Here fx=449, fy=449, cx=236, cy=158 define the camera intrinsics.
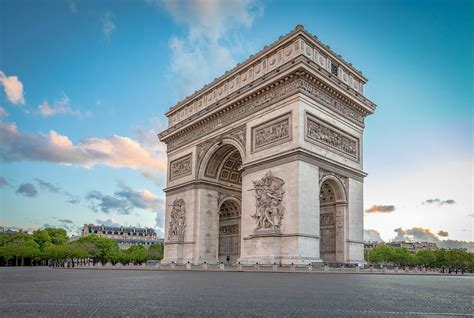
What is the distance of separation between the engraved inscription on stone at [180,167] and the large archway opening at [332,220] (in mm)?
10907

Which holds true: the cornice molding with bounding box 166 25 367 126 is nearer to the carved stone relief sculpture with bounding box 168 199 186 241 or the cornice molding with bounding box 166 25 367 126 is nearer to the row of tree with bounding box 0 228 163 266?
the carved stone relief sculpture with bounding box 168 199 186 241

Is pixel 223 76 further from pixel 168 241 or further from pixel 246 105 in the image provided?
pixel 168 241

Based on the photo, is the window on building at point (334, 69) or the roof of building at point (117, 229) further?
the roof of building at point (117, 229)

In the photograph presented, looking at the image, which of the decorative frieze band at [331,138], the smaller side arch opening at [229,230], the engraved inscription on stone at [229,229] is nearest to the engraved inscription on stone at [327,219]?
the decorative frieze band at [331,138]

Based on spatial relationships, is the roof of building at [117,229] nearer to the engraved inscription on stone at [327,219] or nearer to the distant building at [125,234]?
the distant building at [125,234]

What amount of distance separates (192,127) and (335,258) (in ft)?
47.2

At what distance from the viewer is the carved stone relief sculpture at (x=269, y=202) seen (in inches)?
975

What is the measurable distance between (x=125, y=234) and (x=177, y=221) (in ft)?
309

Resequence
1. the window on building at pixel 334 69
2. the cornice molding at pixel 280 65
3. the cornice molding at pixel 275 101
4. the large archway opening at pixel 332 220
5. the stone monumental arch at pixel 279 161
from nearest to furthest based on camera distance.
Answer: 1. the stone monumental arch at pixel 279 161
2. the cornice molding at pixel 275 101
3. the cornice molding at pixel 280 65
4. the large archway opening at pixel 332 220
5. the window on building at pixel 334 69

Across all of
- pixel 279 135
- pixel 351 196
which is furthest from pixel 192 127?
pixel 351 196

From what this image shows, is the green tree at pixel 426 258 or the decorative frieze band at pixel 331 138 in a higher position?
the decorative frieze band at pixel 331 138

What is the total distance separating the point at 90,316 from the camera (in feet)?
13.0

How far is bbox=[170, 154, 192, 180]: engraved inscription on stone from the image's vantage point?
34.3m

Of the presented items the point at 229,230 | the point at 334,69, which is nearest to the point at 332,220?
the point at 334,69
